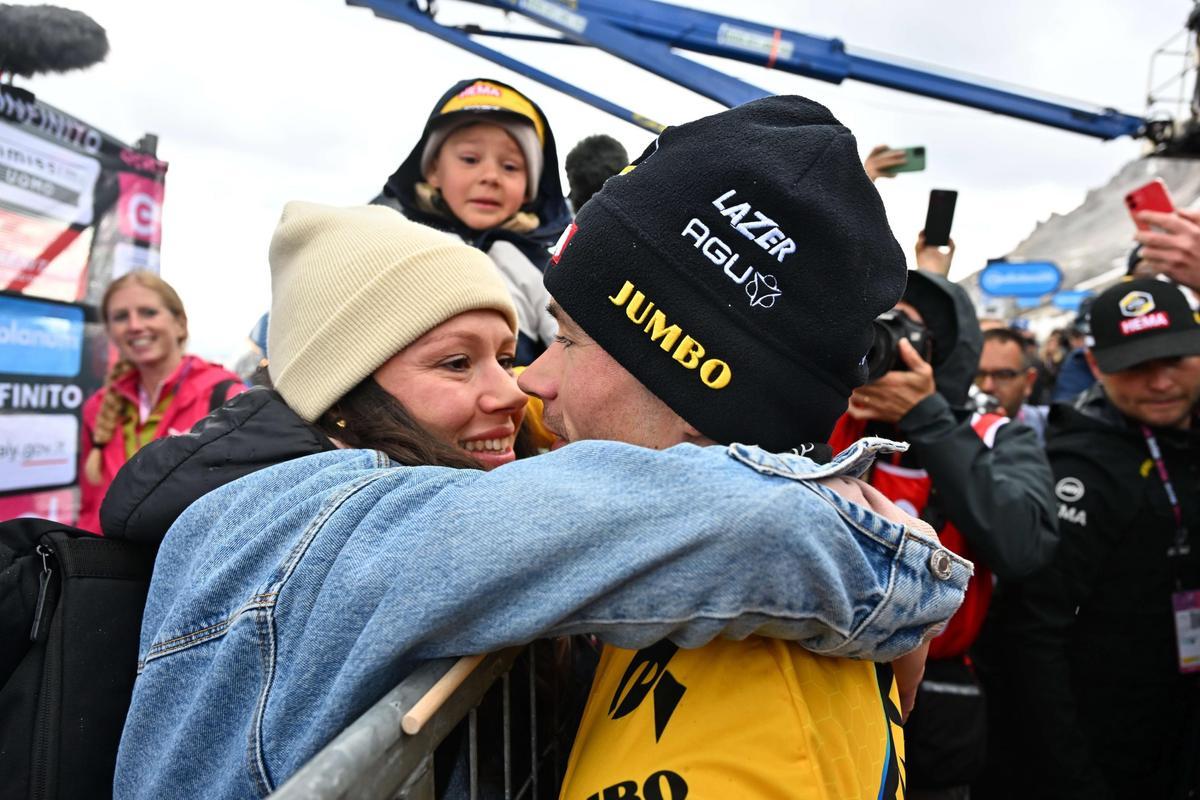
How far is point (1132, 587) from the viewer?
2654 mm

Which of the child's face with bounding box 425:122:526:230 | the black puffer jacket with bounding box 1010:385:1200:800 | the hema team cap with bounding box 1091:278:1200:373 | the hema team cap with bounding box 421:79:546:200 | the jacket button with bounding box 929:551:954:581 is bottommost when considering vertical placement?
the black puffer jacket with bounding box 1010:385:1200:800

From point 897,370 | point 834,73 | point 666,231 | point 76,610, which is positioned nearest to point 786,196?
point 666,231

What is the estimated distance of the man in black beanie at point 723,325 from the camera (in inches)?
33.7

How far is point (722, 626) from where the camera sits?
72 centimetres

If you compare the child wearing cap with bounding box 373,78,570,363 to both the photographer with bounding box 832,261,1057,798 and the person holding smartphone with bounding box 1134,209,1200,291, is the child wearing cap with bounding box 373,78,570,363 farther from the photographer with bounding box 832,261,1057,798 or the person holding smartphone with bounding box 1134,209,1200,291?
the person holding smartphone with bounding box 1134,209,1200,291

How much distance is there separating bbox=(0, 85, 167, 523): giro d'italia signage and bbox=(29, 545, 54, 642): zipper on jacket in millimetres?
2638

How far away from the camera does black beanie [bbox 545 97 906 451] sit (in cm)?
100

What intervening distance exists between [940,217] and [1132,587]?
1.37m

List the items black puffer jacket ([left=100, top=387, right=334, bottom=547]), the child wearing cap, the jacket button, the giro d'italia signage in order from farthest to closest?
1. the giro d'italia signage
2. the child wearing cap
3. black puffer jacket ([left=100, top=387, right=334, bottom=547])
4. the jacket button

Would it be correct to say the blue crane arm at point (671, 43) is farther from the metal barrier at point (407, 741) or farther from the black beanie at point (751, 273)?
the metal barrier at point (407, 741)

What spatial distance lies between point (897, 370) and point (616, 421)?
1.33 metres

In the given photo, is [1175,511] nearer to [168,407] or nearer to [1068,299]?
[168,407]

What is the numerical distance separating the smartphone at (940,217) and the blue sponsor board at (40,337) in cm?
346

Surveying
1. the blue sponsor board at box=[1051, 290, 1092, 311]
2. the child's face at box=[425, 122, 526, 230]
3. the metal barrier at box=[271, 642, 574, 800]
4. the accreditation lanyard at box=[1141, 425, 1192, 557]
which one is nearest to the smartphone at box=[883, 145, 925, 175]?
the accreditation lanyard at box=[1141, 425, 1192, 557]
